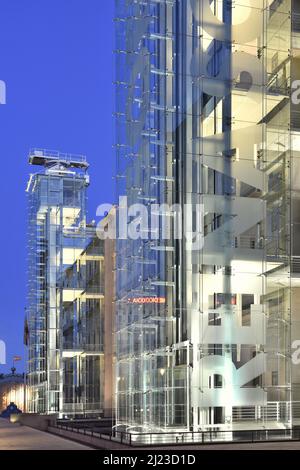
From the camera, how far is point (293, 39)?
25062 millimetres

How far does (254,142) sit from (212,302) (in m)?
Result: 5.12

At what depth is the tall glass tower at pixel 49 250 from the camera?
49.9m

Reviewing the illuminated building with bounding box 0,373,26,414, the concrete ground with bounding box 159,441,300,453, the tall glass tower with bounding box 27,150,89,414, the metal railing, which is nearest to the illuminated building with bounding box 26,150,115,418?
the tall glass tower with bounding box 27,150,89,414

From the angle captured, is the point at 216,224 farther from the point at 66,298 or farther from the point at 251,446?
the point at 66,298

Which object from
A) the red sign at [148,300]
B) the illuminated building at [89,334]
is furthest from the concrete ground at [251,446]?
the illuminated building at [89,334]

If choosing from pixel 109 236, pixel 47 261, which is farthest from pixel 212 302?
pixel 47 261

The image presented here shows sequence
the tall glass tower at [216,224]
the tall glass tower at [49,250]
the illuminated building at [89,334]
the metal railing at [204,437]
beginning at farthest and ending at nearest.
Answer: the tall glass tower at [49,250], the illuminated building at [89,334], the tall glass tower at [216,224], the metal railing at [204,437]

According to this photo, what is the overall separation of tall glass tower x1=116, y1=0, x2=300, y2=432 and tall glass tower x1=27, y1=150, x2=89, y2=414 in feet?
80.5

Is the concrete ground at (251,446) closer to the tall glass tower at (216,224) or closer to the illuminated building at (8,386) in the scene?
the tall glass tower at (216,224)

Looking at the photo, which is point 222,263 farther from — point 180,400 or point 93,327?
point 93,327

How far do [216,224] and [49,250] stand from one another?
28762 millimetres

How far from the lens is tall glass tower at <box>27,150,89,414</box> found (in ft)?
164

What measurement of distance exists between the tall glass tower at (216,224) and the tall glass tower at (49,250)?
24544 mm

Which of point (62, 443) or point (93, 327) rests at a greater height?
point (93, 327)
